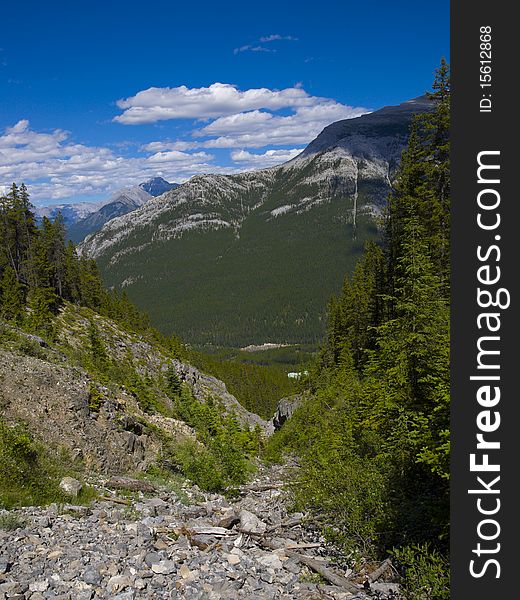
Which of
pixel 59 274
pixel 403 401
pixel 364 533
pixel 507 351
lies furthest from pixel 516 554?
pixel 59 274

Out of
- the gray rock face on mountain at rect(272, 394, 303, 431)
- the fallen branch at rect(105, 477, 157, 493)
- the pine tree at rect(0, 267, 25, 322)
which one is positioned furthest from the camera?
the gray rock face on mountain at rect(272, 394, 303, 431)

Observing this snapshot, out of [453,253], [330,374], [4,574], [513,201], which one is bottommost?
[330,374]

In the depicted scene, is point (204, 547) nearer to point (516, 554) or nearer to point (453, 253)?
point (516, 554)

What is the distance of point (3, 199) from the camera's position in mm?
50188

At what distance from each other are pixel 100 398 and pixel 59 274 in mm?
46820

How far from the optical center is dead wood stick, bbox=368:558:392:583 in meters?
8.17

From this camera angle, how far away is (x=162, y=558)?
26.7 ft

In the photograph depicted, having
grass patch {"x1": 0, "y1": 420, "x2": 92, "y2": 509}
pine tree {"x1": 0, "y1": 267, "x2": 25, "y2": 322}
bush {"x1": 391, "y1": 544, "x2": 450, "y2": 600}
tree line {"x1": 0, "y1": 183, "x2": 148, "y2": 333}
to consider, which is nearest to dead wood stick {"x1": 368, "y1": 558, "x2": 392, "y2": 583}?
bush {"x1": 391, "y1": 544, "x2": 450, "y2": 600}

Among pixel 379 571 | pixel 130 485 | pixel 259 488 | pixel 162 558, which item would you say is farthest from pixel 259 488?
pixel 162 558

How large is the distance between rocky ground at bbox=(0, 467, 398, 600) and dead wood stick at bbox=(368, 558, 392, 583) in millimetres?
20

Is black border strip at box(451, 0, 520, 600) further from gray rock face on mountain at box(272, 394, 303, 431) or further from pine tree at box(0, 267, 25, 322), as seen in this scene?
gray rock face on mountain at box(272, 394, 303, 431)

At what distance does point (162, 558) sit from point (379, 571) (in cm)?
437

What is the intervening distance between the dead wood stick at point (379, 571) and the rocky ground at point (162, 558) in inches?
0.8

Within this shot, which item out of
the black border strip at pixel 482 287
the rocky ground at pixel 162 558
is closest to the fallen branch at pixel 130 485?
the rocky ground at pixel 162 558
